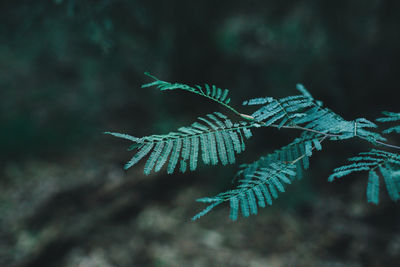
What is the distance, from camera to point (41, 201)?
12.9 ft

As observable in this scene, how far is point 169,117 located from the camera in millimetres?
4305

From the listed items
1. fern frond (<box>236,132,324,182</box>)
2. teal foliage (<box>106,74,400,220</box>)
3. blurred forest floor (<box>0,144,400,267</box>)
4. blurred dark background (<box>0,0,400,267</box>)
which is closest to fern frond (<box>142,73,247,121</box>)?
teal foliage (<box>106,74,400,220</box>)

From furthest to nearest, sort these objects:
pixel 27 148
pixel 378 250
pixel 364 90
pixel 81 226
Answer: pixel 27 148 < pixel 81 226 < pixel 364 90 < pixel 378 250

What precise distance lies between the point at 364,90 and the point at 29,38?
15.9 ft

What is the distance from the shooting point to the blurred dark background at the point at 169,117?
324 cm

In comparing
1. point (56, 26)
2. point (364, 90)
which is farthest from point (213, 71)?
point (56, 26)

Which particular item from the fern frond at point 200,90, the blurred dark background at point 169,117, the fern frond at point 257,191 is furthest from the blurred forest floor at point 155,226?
the fern frond at point 200,90

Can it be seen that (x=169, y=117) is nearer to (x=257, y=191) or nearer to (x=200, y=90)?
(x=200, y=90)

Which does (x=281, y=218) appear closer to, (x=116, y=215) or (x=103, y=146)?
(x=116, y=215)

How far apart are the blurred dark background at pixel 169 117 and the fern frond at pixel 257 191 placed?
88.9 inches

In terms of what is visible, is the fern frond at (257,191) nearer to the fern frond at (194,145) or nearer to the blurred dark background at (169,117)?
the fern frond at (194,145)

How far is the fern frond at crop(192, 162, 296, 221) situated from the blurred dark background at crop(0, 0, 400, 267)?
88.9 inches

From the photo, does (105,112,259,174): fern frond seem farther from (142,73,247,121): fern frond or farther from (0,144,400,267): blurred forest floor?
(0,144,400,267): blurred forest floor

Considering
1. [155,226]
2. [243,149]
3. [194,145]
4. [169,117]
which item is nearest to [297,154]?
[243,149]
